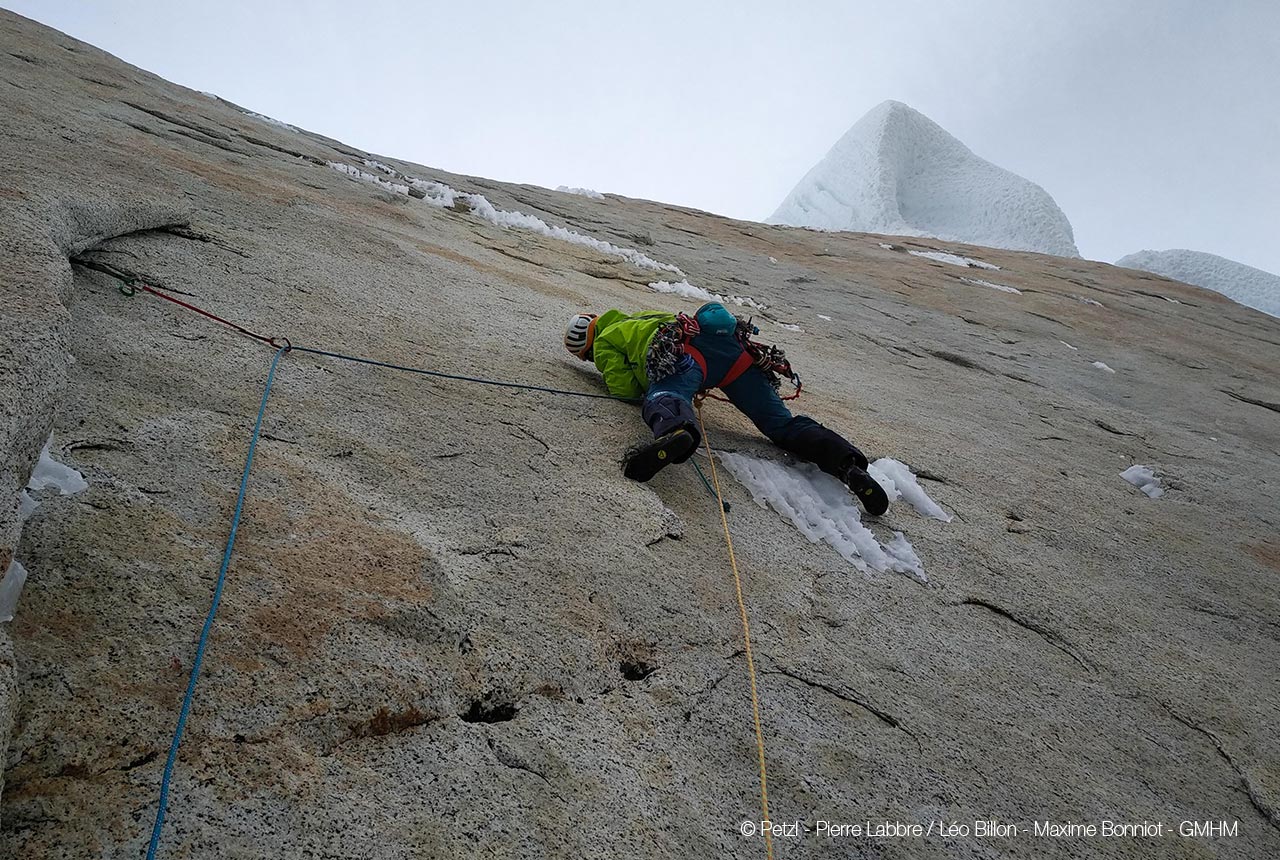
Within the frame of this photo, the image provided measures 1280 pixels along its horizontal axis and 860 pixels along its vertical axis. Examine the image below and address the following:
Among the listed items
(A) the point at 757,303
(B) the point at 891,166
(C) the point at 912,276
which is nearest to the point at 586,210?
(A) the point at 757,303

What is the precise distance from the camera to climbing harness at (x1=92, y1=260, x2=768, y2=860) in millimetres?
1724

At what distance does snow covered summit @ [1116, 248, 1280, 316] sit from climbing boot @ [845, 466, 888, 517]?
25.2 meters

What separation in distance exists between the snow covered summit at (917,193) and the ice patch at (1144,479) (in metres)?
19.1

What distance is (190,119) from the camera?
7500mm

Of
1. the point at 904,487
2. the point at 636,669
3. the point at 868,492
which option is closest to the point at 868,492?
the point at 868,492

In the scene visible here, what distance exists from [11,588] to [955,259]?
18652 mm

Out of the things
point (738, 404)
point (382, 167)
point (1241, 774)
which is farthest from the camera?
point (382, 167)

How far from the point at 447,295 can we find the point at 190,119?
15.0ft

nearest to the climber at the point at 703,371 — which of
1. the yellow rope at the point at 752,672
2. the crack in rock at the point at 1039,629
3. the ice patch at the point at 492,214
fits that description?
the yellow rope at the point at 752,672

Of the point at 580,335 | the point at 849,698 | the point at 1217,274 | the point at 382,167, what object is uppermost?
the point at 1217,274

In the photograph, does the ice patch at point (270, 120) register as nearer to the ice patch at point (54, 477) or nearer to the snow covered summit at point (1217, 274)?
the ice patch at point (54, 477)

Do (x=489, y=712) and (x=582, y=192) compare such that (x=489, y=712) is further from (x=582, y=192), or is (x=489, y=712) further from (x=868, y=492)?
(x=582, y=192)

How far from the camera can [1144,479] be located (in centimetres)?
612

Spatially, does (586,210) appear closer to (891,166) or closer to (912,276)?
(912,276)
